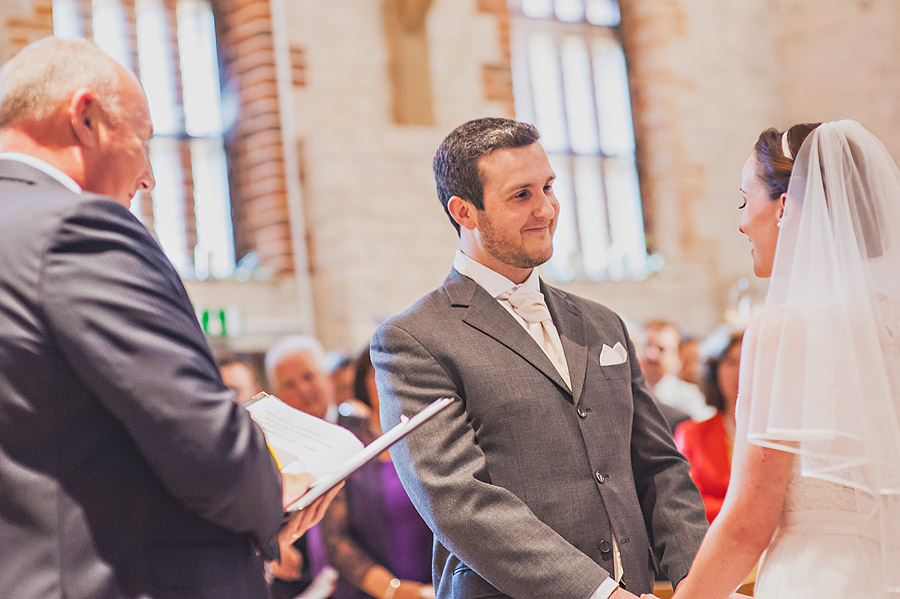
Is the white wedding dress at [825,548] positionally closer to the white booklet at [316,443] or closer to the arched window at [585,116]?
the white booklet at [316,443]

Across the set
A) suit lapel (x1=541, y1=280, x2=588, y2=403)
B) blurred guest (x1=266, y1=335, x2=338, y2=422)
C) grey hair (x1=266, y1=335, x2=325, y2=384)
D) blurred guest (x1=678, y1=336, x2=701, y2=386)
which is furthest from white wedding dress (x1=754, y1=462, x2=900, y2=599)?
blurred guest (x1=678, y1=336, x2=701, y2=386)

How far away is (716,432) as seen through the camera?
3.71 m

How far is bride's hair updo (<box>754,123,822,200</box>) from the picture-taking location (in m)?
2.00

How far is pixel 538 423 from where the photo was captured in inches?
81.3

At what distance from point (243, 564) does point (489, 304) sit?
912mm

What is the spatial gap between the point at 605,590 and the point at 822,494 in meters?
0.44

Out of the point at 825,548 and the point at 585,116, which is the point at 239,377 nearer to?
the point at 825,548

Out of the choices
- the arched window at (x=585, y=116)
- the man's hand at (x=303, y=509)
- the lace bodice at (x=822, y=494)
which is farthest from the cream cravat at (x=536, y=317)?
the arched window at (x=585, y=116)

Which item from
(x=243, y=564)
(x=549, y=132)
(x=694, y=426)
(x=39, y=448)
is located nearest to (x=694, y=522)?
(x=243, y=564)

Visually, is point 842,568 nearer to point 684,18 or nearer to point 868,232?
point 868,232

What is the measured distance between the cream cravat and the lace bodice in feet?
1.87

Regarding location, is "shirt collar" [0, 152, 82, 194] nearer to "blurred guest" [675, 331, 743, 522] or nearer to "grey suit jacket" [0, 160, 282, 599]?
"grey suit jacket" [0, 160, 282, 599]

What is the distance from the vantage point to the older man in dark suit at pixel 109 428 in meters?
1.35

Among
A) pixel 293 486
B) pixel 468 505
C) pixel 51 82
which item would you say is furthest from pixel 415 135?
pixel 293 486
